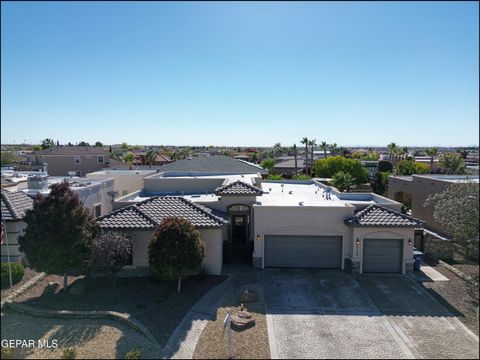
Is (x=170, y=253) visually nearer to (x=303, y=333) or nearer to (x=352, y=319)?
(x=303, y=333)

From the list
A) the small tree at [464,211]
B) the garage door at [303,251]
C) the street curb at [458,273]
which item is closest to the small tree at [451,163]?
the street curb at [458,273]

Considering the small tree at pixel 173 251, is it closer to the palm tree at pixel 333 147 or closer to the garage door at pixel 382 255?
the garage door at pixel 382 255

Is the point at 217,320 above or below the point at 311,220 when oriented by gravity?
below

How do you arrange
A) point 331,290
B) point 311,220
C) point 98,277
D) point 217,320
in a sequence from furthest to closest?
point 311,220 < point 98,277 < point 331,290 < point 217,320

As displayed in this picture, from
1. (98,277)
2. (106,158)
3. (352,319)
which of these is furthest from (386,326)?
(106,158)

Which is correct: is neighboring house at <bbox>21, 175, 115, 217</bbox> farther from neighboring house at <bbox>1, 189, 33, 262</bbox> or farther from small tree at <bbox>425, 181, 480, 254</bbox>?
small tree at <bbox>425, 181, 480, 254</bbox>

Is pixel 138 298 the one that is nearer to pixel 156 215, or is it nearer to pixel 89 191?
pixel 156 215
